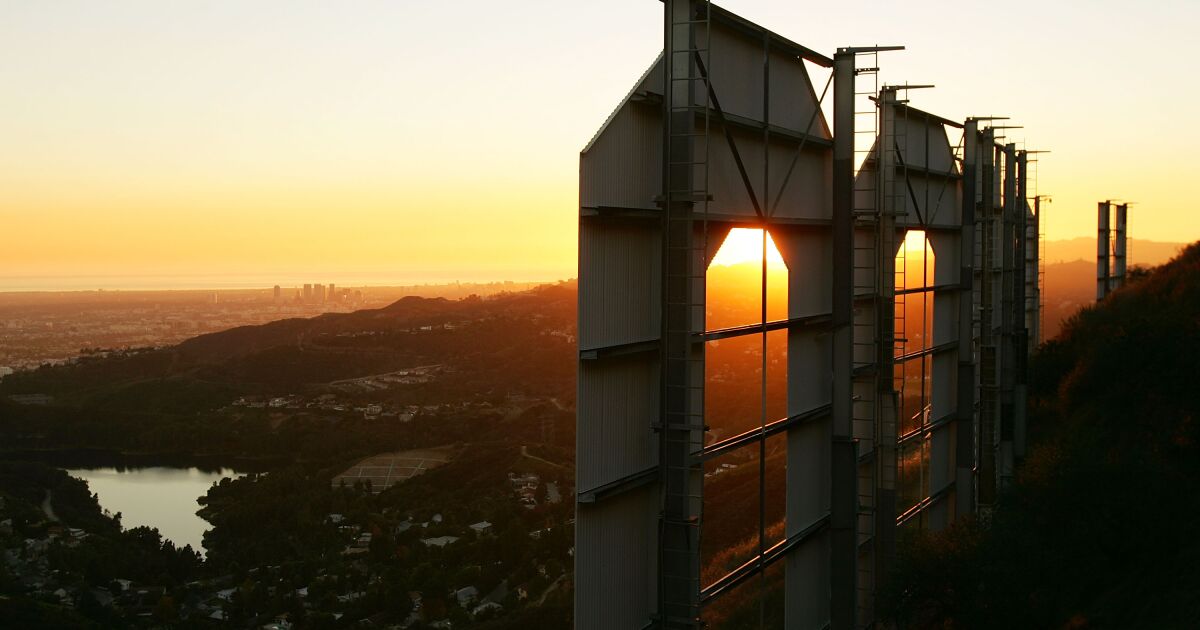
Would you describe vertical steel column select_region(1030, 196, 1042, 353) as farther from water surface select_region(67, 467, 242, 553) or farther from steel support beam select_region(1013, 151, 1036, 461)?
water surface select_region(67, 467, 242, 553)

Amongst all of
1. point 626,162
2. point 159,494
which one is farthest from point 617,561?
point 159,494

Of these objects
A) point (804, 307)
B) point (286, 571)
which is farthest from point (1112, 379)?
point (286, 571)

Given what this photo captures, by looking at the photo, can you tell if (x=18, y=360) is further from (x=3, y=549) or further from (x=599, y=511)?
(x=599, y=511)

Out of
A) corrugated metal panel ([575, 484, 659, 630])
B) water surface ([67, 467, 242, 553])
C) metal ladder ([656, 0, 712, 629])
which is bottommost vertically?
water surface ([67, 467, 242, 553])

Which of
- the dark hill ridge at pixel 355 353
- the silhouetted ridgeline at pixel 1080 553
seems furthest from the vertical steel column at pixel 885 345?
the dark hill ridge at pixel 355 353

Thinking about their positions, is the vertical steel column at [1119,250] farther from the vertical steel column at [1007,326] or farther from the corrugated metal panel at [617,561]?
the corrugated metal panel at [617,561]

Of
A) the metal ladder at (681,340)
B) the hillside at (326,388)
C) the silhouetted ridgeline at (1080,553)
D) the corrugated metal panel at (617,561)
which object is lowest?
the hillside at (326,388)

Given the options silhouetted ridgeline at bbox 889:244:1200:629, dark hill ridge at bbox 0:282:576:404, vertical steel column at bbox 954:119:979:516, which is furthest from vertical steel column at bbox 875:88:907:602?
dark hill ridge at bbox 0:282:576:404
